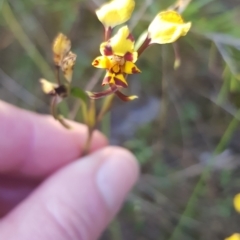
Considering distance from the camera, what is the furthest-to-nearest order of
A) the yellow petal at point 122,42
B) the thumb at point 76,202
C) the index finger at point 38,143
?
the index finger at point 38,143, the thumb at point 76,202, the yellow petal at point 122,42

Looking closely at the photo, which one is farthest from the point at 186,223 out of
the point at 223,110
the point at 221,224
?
the point at 223,110

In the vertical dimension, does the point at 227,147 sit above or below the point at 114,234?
above

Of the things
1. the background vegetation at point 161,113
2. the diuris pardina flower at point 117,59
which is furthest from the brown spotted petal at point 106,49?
the background vegetation at point 161,113

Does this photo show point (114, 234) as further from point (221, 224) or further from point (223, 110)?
point (223, 110)

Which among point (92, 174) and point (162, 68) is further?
point (162, 68)

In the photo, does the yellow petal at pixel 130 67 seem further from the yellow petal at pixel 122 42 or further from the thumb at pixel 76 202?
the thumb at pixel 76 202

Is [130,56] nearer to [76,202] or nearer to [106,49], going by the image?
[106,49]

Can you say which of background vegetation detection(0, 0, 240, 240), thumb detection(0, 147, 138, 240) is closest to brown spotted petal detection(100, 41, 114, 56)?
thumb detection(0, 147, 138, 240)
